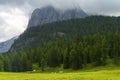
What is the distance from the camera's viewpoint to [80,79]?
51656 millimetres

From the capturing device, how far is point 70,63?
159625 mm

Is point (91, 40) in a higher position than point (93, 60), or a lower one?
higher

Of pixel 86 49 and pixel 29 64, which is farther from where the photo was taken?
pixel 29 64

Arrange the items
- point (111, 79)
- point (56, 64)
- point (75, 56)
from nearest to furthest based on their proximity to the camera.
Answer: point (111, 79) < point (75, 56) < point (56, 64)

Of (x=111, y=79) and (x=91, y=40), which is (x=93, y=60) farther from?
(x=111, y=79)

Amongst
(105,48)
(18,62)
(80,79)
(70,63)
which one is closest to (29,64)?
(18,62)

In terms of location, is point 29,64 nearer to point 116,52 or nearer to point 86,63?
point 86,63

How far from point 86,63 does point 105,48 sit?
12.5m

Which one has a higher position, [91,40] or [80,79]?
[91,40]

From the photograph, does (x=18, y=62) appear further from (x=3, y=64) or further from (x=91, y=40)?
(x=91, y=40)

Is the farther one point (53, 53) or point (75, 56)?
point (53, 53)

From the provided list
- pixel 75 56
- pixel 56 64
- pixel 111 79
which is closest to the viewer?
pixel 111 79

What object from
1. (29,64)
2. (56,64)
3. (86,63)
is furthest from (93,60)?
(29,64)

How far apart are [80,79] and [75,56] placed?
10332cm
